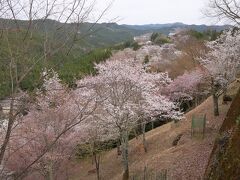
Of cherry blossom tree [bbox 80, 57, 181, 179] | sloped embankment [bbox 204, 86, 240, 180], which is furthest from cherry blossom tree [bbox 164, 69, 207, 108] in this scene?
sloped embankment [bbox 204, 86, 240, 180]

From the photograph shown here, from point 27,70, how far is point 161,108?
20887 mm

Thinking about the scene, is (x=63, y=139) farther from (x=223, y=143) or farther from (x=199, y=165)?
(x=223, y=143)

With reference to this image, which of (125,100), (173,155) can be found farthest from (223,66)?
(125,100)

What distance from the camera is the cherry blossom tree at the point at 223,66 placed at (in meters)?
25.1

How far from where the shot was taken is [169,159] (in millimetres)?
20891

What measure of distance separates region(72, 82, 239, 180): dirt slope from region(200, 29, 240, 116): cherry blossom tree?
5.53 ft

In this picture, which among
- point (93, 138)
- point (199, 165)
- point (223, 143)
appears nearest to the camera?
point (223, 143)

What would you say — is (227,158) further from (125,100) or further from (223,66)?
(223,66)

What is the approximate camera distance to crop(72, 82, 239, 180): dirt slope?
18.4 meters

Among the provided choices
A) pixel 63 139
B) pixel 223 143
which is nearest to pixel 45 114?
pixel 63 139

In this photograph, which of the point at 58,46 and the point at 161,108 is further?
the point at 161,108

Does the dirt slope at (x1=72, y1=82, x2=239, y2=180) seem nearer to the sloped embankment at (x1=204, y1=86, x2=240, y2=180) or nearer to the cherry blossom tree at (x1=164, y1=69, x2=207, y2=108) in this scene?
the cherry blossom tree at (x1=164, y1=69, x2=207, y2=108)

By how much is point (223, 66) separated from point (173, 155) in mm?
7907

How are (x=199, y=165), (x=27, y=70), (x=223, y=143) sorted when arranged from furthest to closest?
1. (x=199, y=165)
2. (x=223, y=143)
3. (x=27, y=70)
